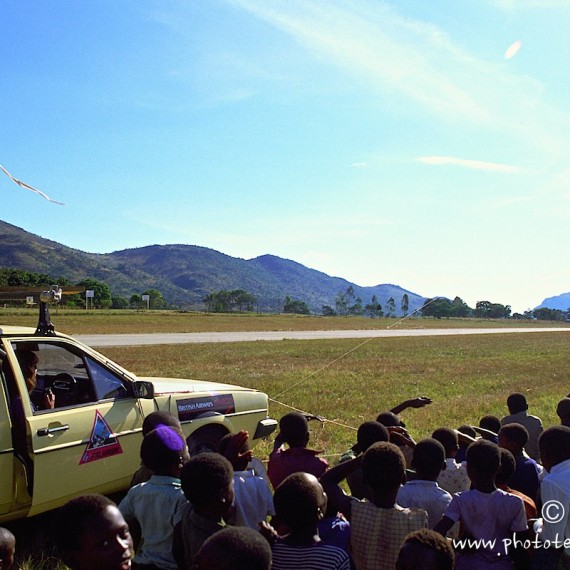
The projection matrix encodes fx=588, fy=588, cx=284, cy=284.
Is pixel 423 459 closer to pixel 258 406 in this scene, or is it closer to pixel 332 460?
pixel 258 406

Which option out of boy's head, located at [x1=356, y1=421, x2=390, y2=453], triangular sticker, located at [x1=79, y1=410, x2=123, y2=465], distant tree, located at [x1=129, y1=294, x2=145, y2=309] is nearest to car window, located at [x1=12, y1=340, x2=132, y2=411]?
triangular sticker, located at [x1=79, y1=410, x2=123, y2=465]

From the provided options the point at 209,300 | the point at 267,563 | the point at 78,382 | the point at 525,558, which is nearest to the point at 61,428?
the point at 78,382

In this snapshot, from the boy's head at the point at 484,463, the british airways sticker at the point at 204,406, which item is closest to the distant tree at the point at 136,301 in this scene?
the british airways sticker at the point at 204,406

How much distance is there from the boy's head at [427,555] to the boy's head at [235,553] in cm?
70

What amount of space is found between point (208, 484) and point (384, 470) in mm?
970

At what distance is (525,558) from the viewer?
12.1 ft

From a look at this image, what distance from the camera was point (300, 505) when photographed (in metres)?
2.78

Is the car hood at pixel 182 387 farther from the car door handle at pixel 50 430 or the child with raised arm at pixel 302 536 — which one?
the child with raised arm at pixel 302 536

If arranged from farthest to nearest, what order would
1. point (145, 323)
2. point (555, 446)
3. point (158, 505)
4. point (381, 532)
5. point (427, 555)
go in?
point (145, 323) → point (555, 446) → point (158, 505) → point (381, 532) → point (427, 555)

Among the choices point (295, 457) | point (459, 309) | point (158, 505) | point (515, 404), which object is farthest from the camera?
point (459, 309)

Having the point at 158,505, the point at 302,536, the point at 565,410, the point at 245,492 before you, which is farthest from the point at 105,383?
the point at 565,410

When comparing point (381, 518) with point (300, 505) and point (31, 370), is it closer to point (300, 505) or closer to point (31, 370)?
point (300, 505)

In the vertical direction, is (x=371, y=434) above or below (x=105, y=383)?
below

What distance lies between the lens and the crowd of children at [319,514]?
2547mm
